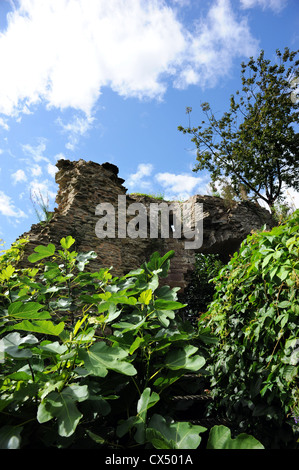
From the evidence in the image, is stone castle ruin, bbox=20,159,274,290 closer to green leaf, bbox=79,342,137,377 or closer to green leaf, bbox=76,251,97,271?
green leaf, bbox=76,251,97,271

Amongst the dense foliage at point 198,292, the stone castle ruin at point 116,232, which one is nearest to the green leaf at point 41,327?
the stone castle ruin at point 116,232

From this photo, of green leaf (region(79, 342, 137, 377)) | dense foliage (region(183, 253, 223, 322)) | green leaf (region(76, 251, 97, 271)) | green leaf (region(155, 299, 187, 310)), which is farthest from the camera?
dense foliage (region(183, 253, 223, 322))

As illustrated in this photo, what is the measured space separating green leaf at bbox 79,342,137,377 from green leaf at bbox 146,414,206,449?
0.18 meters

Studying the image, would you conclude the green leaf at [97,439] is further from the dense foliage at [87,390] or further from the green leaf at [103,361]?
the green leaf at [103,361]

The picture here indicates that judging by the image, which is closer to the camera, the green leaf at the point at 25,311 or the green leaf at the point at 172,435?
the green leaf at the point at 172,435

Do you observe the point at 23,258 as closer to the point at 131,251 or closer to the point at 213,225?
the point at 131,251

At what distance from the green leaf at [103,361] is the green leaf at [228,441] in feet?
0.89

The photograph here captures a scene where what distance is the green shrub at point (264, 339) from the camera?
164 cm

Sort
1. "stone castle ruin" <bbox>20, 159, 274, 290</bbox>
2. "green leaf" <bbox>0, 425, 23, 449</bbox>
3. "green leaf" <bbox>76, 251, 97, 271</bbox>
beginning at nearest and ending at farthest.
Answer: "green leaf" <bbox>0, 425, 23, 449</bbox>, "green leaf" <bbox>76, 251, 97, 271</bbox>, "stone castle ruin" <bbox>20, 159, 274, 290</bbox>

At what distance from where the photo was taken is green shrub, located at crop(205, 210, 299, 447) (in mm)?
1642

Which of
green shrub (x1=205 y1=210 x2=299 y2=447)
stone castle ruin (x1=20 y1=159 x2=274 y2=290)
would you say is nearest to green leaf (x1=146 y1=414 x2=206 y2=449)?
green shrub (x1=205 y1=210 x2=299 y2=447)

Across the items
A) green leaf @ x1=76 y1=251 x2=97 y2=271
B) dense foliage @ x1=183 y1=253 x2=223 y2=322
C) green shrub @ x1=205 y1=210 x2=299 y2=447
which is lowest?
dense foliage @ x1=183 y1=253 x2=223 y2=322

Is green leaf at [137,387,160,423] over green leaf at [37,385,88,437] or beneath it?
beneath

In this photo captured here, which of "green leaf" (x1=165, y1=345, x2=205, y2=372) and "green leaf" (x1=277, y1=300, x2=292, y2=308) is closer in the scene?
"green leaf" (x1=165, y1=345, x2=205, y2=372)
